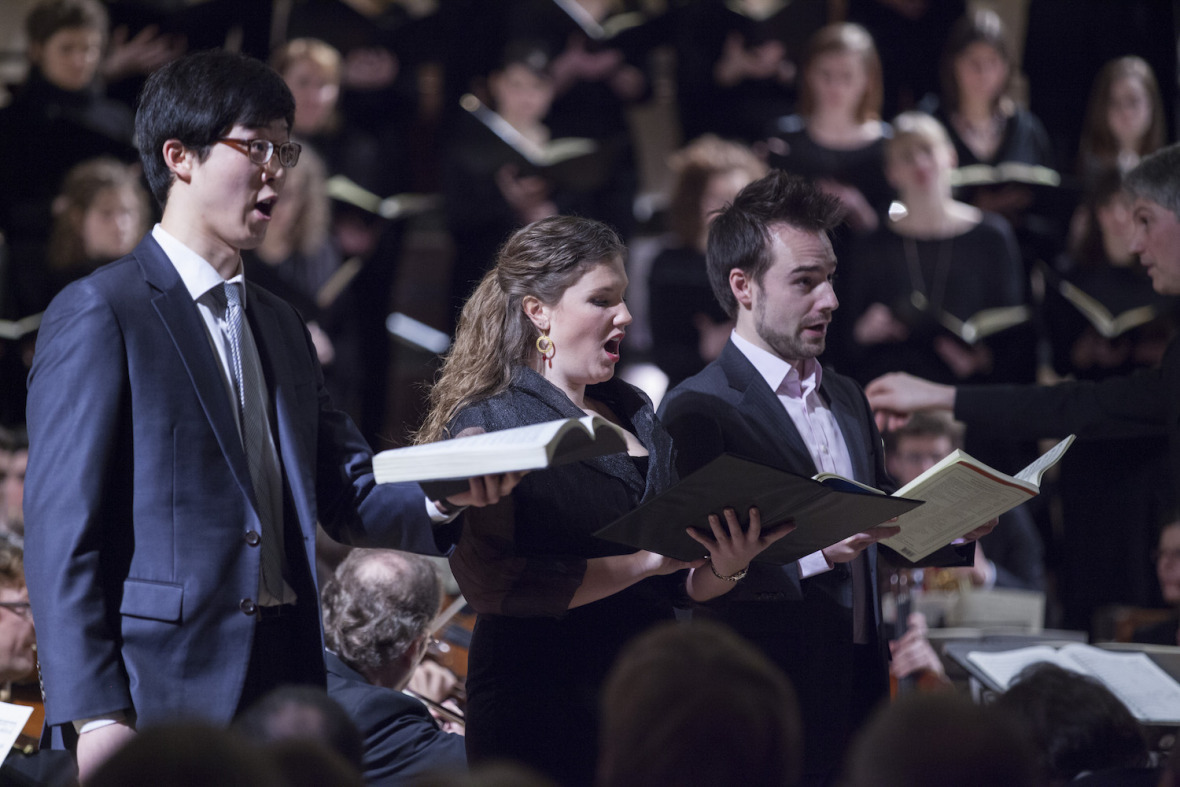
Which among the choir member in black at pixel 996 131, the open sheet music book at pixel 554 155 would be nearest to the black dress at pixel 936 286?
the choir member in black at pixel 996 131

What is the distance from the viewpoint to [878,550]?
2621 mm

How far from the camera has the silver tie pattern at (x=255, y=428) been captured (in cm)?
188

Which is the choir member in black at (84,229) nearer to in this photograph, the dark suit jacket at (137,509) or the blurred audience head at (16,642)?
the blurred audience head at (16,642)

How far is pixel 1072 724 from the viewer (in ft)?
6.52

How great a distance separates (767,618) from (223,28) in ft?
15.3

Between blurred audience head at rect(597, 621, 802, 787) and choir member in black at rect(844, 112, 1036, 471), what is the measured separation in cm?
422

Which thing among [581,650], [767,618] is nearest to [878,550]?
[767,618]

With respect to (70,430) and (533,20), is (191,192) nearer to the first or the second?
(70,430)

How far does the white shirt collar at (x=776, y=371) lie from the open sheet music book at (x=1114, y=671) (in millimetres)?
782

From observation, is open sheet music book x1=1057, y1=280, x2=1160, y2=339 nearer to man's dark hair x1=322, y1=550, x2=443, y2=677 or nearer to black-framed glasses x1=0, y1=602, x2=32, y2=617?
man's dark hair x1=322, y1=550, x2=443, y2=677

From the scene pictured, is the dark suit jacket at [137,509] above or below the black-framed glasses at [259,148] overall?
below

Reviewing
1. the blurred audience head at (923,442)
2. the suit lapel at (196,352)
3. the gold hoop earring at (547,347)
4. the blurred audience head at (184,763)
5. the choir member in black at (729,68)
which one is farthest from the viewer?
the choir member in black at (729,68)

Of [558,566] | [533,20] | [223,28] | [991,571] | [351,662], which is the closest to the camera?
[558,566]

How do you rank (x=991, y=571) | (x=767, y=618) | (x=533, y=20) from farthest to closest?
(x=533, y=20), (x=991, y=571), (x=767, y=618)
